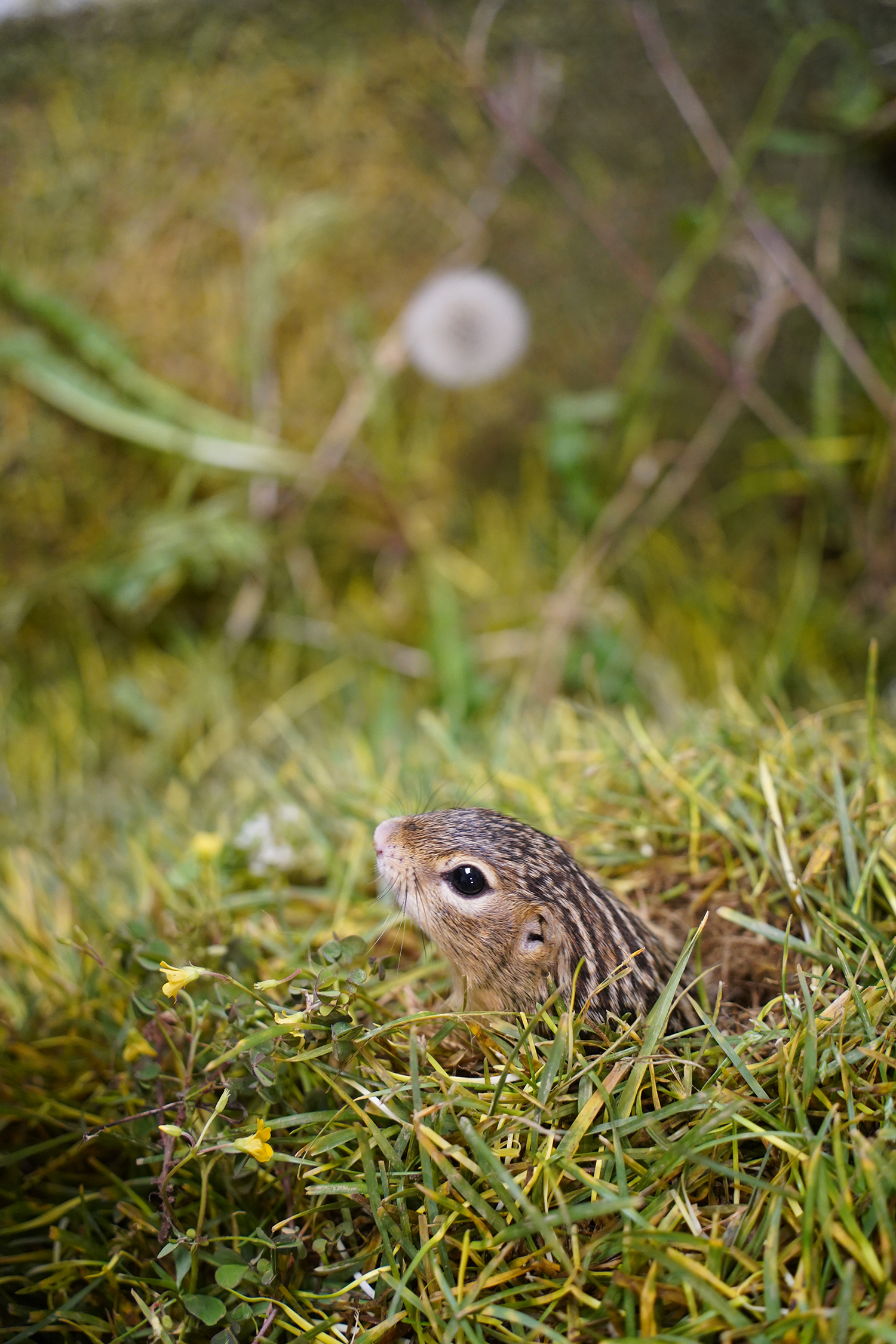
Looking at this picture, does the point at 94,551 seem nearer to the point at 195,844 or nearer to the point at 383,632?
the point at 383,632

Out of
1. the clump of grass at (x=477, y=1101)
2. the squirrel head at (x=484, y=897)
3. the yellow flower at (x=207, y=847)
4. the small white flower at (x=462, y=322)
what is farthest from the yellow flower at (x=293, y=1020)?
the small white flower at (x=462, y=322)

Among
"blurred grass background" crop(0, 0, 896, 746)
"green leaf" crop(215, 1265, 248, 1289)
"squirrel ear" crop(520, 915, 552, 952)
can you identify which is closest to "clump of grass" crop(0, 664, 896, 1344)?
"green leaf" crop(215, 1265, 248, 1289)

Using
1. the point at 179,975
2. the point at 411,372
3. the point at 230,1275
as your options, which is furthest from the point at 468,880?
the point at 411,372

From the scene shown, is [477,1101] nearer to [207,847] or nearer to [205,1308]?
[205,1308]

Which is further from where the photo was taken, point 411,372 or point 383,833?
point 411,372

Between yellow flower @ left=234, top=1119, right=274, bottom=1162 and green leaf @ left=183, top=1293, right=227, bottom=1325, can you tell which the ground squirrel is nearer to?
yellow flower @ left=234, top=1119, right=274, bottom=1162

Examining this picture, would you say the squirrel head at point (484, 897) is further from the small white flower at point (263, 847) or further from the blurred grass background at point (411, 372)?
the blurred grass background at point (411, 372)
